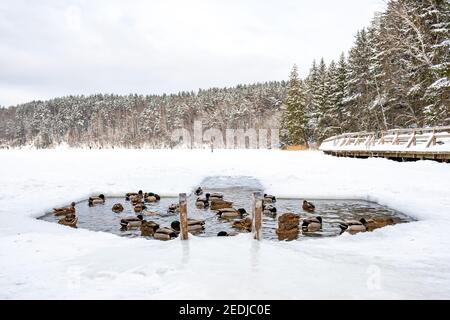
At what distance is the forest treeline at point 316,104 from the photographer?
26.5 m

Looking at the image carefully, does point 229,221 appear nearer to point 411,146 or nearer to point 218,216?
point 218,216

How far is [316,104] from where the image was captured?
5431cm

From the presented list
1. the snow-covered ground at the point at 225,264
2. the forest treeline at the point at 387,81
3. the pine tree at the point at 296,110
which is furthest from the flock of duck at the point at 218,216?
the pine tree at the point at 296,110

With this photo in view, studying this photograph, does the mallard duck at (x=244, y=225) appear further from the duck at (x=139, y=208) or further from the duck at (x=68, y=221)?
the duck at (x=68, y=221)

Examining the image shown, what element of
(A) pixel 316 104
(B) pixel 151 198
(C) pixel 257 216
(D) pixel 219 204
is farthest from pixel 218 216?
(A) pixel 316 104

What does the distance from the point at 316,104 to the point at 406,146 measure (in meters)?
31.1

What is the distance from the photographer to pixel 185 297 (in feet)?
15.0

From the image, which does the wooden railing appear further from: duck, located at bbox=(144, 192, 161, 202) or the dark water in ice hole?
duck, located at bbox=(144, 192, 161, 202)

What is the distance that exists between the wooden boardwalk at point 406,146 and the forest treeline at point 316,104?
2.21 m

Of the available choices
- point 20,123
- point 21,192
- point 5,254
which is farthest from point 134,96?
point 5,254

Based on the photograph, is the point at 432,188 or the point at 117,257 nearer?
the point at 117,257

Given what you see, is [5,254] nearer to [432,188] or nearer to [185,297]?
[185,297]

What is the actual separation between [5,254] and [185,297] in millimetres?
4104

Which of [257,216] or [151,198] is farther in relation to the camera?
[151,198]
